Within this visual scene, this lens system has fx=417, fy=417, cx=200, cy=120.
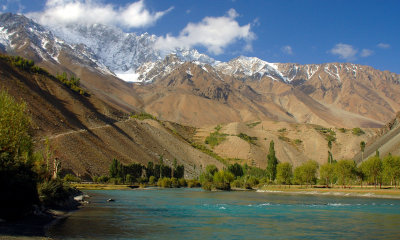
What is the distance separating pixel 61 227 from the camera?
137 feet

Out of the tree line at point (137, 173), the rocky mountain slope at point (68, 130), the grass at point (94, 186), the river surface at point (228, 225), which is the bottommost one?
the river surface at point (228, 225)

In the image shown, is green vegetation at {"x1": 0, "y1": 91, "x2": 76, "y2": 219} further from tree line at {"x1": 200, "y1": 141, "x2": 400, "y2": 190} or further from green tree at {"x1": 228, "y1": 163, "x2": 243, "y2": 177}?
green tree at {"x1": 228, "y1": 163, "x2": 243, "y2": 177}

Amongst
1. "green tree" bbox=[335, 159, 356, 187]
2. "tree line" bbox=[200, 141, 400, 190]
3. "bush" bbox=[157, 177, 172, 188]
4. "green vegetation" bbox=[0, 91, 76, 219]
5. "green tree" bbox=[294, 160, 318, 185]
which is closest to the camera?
"green vegetation" bbox=[0, 91, 76, 219]

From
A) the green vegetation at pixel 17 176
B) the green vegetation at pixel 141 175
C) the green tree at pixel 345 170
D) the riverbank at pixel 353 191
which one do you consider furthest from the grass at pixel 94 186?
the green tree at pixel 345 170

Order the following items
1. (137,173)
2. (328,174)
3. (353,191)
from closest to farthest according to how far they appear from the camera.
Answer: (353,191) → (328,174) → (137,173)

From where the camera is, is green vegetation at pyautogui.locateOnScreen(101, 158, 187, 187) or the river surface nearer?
the river surface

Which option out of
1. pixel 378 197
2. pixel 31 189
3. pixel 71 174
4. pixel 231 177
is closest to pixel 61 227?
pixel 31 189

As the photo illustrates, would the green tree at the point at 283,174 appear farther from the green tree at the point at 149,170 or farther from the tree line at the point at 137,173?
the green tree at the point at 149,170

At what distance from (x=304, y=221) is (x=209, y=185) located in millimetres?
97538

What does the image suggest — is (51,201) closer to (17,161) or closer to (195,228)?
(17,161)

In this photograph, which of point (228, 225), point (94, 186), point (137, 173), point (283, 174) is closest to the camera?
point (228, 225)

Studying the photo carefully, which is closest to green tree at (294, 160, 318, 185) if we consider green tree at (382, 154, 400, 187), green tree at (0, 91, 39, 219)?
green tree at (382, 154, 400, 187)

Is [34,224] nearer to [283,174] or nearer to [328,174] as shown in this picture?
[328,174]

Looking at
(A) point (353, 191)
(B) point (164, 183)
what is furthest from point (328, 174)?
(B) point (164, 183)
